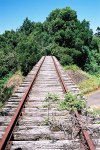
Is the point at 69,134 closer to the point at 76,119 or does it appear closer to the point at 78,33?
the point at 76,119

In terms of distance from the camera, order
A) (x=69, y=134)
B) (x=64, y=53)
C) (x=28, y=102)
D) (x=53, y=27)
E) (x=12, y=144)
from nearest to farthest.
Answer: (x=12, y=144)
(x=69, y=134)
(x=28, y=102)
(x=64, y=53)
(x=53, y=27)

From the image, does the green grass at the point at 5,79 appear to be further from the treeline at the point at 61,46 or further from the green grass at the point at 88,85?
the green grass at the point at 88,85

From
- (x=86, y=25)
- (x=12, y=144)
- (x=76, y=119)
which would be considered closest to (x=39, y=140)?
(x=12, y=144)

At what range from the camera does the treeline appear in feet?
122

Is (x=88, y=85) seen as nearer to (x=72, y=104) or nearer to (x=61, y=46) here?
(x=61, y=46)

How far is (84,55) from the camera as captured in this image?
139 feet

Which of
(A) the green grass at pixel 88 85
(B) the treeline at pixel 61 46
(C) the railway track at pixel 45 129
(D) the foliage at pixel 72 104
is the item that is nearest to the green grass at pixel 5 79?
(B) the treeline at pixel 61 46

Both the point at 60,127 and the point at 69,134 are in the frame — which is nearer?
the point at 69,134

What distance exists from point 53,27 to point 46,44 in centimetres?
342

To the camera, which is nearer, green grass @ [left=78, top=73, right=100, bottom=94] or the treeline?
green grass @ [left=78, top=73, right=100, bottom=94]

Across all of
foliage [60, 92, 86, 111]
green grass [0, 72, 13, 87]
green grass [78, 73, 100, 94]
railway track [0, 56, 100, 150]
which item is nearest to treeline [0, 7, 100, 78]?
green grass [0, 72, 13, 87]

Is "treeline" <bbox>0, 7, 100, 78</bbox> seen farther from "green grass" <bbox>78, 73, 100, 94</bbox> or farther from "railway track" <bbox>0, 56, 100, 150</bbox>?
"railway track" <bbox>0, 56, 100, 150</bbox>

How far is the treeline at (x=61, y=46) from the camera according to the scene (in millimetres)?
37250

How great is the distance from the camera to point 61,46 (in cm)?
4259
